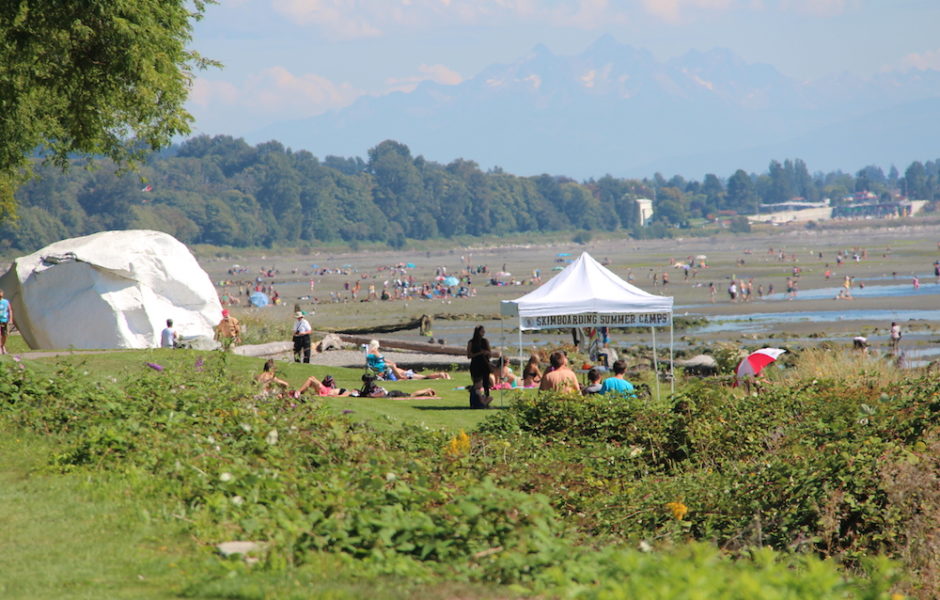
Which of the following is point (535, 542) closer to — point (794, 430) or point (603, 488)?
point (603, 488)

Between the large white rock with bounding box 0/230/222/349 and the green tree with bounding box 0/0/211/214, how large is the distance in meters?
5.07

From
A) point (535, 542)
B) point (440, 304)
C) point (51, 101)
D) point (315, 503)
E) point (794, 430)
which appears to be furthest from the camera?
point (440, 304)

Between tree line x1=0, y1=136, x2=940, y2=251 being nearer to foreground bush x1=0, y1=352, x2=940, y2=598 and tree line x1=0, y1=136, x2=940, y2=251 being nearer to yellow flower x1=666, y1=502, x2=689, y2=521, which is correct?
foreground bush x1=0, y1=352, x2=940, y2=598

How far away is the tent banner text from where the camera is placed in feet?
56.3

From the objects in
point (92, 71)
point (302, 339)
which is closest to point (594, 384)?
point (92, 71)

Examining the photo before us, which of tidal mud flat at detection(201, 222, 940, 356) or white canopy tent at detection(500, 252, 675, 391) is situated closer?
white canopy tent at detection(500, 252, 675, 391)

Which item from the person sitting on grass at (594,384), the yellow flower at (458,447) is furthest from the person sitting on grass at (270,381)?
the person sitting on grass at (594,384)

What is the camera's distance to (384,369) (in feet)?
66.4

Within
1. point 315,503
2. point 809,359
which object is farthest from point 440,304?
point 315,503

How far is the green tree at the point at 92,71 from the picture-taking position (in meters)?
14.4

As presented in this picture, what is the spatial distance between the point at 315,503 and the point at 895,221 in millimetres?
186379

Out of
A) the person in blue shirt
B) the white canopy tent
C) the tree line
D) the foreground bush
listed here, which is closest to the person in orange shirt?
the person in blue shirt

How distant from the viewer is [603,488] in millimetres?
9750

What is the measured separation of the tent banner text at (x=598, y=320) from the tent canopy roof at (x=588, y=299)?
93 mm
